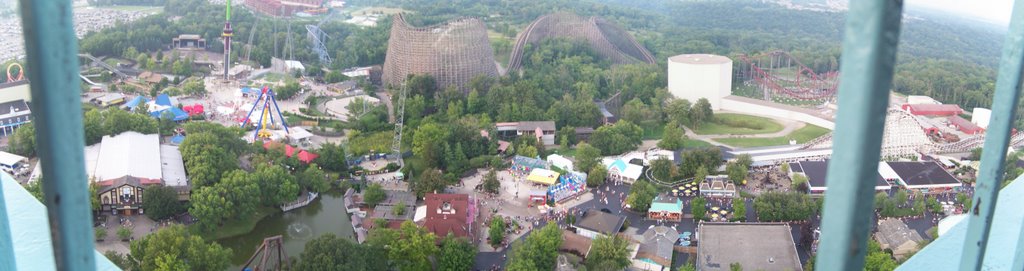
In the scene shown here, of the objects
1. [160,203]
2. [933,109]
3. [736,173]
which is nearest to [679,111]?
[736,173]

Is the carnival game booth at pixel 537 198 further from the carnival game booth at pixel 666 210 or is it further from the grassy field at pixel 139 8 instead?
the grassy field at pixel 139 8

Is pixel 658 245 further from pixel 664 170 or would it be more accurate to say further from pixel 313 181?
pixel 313 181

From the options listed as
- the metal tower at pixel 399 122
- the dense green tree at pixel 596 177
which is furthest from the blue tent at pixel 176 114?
the dense green tree at pixel 596 177

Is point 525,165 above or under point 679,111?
under

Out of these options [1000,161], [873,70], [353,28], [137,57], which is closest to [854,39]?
[873,70]

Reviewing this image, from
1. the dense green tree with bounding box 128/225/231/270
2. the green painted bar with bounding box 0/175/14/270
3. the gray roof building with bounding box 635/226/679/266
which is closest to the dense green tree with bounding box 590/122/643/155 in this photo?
the gray roof building with bounding box 635/226/679/266
